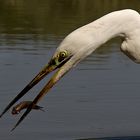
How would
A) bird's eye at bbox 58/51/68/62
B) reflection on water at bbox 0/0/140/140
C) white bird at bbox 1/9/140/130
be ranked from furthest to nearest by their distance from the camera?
reflection on water at bbox 0/0/140/140 → bird's eye at bbox 58/51/68/62 → white bird at bbox 1/9/140/130

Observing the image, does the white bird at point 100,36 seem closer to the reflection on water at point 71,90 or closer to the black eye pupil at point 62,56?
the black eye pupil at point 62,56

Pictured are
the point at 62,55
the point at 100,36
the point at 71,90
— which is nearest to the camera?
the point at 100,36

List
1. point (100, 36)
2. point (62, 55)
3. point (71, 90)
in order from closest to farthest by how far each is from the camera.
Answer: point (100, 36) < point (62, 55) < point (71, 90)

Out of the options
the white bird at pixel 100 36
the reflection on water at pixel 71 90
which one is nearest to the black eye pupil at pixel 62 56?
the white bird at pixel 100 36

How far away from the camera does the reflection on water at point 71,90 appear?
1048cm

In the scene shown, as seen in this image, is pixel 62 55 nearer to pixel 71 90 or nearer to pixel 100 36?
pixel 100 36

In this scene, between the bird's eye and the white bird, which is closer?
the white bird

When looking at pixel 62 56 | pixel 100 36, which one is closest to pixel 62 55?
pixel 62 56

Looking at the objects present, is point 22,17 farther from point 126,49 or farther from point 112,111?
point 126,49

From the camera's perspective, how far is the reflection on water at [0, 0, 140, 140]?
413 inches

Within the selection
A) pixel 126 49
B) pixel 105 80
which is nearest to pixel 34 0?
pixel 105 80

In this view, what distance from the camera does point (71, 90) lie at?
1255 cm

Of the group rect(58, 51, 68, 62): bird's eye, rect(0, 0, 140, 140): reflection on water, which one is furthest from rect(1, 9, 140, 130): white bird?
rect(0, 0, 140, 140): reflection on water

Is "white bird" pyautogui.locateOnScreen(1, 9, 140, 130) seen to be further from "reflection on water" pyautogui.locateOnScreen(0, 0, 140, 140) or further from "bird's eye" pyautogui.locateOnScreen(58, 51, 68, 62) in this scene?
"reflection on water" pyautogui.locateOnScreen(0, 0, 140, 140)
